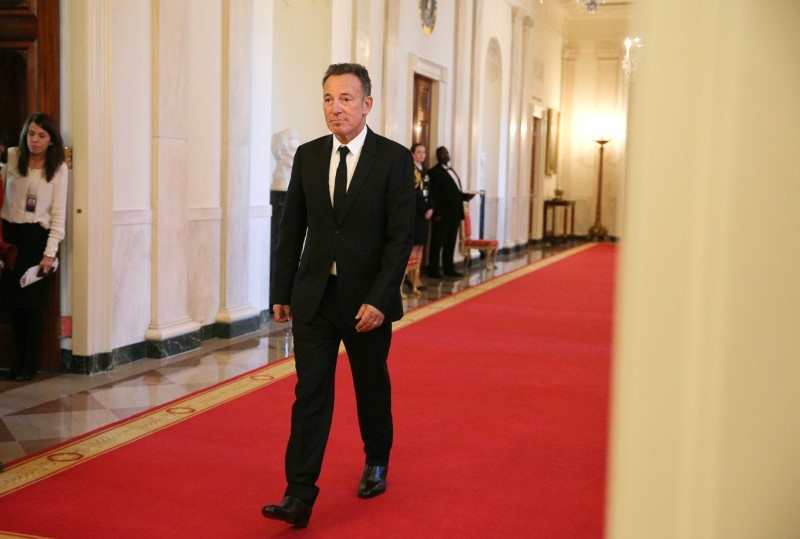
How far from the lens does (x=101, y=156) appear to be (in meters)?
6.16

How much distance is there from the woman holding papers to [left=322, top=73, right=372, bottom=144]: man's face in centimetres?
321

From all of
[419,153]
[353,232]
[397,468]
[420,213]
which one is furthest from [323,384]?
[419,153]

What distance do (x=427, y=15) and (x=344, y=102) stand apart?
33.0ft

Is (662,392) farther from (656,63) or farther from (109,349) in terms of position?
(109,349)

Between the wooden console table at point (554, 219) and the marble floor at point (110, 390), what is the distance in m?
15.1

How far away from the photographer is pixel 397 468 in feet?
14.0

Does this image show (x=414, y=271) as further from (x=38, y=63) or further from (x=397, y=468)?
(x=397, y=468)

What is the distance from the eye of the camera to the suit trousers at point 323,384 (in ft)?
11.1

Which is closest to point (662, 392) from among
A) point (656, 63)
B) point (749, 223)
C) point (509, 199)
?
point (749, 223)

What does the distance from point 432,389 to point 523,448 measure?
1381 millimetres

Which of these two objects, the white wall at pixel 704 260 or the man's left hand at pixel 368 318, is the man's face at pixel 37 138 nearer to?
the man's left hand at pixel 368 318

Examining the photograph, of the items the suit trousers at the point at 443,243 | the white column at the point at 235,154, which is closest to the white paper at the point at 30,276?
the white column at the point at 235,154

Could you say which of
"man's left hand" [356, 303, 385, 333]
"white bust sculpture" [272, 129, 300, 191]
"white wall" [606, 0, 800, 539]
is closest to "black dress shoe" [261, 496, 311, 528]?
"man's left hand" [356, 303, 385, 333]

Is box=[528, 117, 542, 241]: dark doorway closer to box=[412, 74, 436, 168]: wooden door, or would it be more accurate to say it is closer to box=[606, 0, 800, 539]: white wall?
box=[412, 74, 436, 168]: wooden door
